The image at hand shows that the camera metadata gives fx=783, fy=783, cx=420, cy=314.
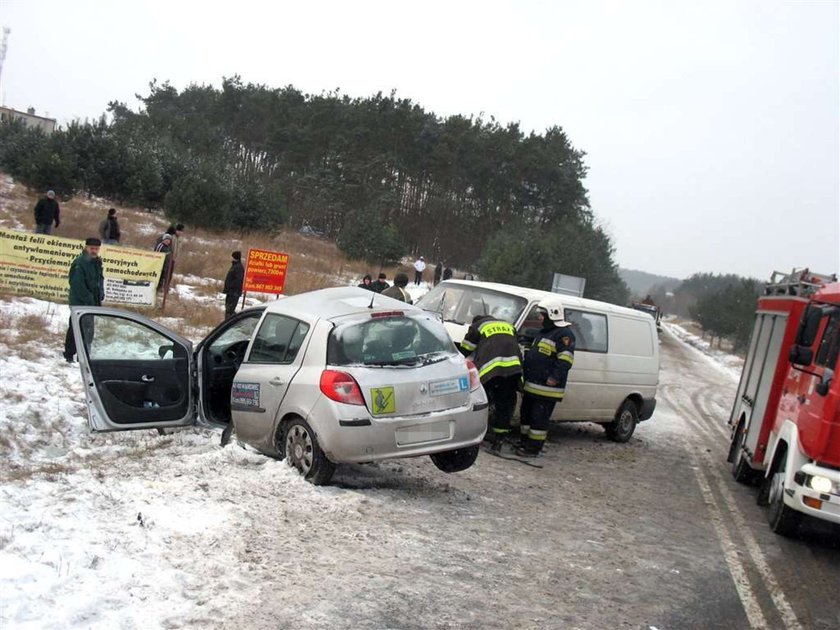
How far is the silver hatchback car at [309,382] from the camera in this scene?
249 inches

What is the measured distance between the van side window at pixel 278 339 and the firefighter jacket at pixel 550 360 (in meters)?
3.29

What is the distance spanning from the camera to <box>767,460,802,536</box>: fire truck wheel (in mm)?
7133

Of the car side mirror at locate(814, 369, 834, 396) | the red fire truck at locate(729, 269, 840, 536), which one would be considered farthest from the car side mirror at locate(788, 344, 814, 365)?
the car side mirror at locate(814, 369, 834, 396)

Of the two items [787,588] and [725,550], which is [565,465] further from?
[787,588]

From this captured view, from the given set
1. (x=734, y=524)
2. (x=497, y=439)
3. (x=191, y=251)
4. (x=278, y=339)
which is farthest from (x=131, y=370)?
(x=191, y=251)

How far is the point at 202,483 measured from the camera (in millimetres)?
5898

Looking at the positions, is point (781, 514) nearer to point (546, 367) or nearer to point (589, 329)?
point (546, 367)

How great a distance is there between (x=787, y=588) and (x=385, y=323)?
3.73 m

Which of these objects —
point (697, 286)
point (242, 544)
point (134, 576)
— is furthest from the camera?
point (697, 286)

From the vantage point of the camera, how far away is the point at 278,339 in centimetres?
707

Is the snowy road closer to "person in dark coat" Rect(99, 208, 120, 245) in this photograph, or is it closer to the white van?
the white van

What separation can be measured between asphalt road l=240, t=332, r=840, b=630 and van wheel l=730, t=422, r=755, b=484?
0.68 m

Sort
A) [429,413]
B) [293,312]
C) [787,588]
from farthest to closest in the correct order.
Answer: [293,312] → [429,413] → [787,588]

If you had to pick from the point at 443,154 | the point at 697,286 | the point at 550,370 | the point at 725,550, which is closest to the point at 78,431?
the point at 550,370
